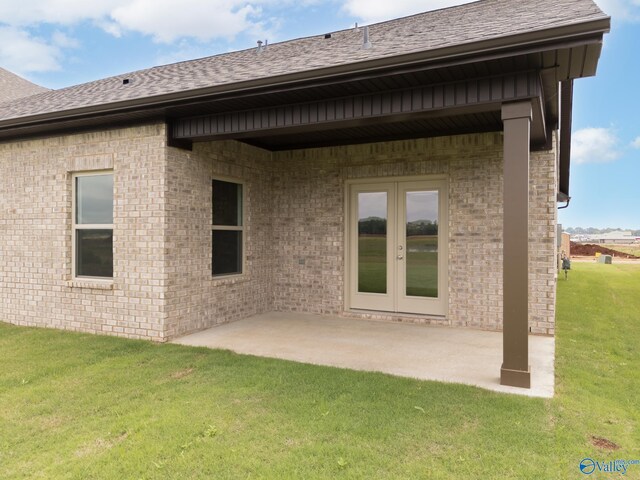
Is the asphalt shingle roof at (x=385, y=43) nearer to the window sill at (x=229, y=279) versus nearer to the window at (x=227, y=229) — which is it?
the window at (x=227, y=229)

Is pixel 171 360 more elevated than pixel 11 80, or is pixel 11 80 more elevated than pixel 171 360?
pixel 11 80

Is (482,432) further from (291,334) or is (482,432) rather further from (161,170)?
(161,170)

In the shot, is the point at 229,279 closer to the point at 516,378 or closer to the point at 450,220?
the point at 450,220

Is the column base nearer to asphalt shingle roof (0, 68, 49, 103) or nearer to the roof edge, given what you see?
the roof edge

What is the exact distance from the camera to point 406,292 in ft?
23.6

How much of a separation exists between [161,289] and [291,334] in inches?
74.0

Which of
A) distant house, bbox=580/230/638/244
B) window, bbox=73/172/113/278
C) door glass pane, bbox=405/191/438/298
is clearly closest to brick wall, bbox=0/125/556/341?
window, bbox=73/172/113/278

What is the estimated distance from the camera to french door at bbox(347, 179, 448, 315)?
700cm

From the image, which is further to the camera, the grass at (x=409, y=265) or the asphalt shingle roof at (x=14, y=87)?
the asphalt shingle roof at (x=14, y=87)

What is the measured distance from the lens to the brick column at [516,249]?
3.98 m

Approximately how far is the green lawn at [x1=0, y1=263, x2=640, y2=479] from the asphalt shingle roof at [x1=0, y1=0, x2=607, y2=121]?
3.09m

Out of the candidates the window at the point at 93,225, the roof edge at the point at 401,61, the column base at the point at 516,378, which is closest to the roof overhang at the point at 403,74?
the roof edge at the point at 401,61

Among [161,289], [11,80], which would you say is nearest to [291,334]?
[161,289]

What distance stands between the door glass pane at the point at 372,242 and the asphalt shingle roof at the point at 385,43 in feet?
8.54
